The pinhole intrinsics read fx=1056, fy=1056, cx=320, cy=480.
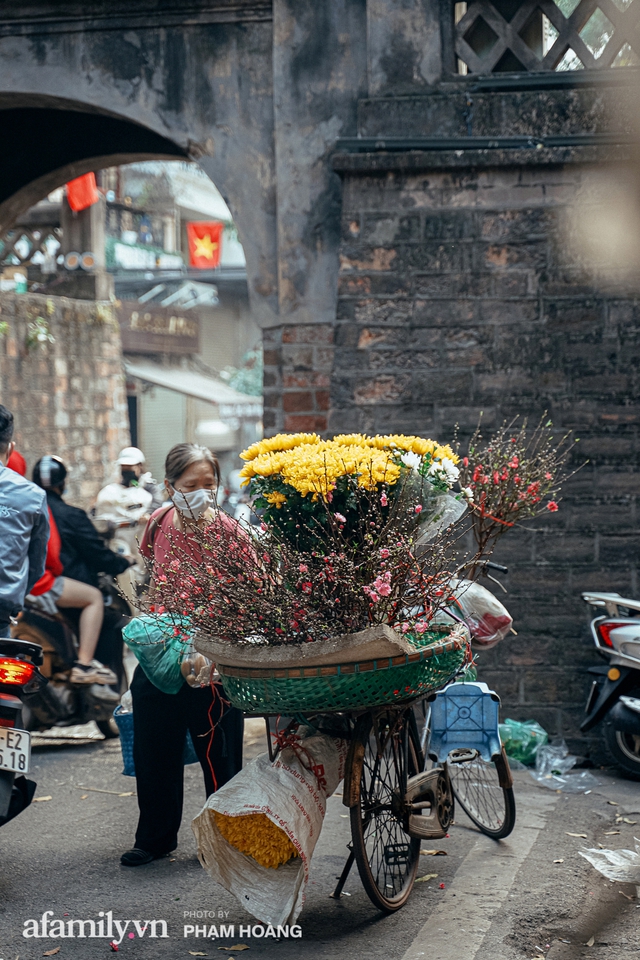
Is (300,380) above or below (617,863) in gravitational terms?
above

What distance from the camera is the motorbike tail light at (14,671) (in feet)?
13.6

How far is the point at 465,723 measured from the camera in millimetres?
4578

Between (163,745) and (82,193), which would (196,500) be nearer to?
(163,745)

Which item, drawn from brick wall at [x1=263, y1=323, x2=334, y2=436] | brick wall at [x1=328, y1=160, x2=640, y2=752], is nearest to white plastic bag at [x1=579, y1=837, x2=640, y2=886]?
brick wall at [x1=328, y1=160, x2=640, y2=752]

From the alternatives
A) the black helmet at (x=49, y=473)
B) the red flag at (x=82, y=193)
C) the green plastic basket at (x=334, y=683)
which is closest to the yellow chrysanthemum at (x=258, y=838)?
the green plastic basket at (x=334, y=683)

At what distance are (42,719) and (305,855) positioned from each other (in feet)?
11.0

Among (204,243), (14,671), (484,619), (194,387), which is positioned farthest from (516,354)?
(204,243)

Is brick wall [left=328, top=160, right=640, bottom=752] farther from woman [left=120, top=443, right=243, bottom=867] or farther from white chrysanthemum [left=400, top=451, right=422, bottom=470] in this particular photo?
white chrysanthemum [left=400, top=451, right=422, bottom=470]

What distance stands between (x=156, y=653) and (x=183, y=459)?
862mm

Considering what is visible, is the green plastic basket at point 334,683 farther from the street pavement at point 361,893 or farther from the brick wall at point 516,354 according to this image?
the brick wall at point 516,354

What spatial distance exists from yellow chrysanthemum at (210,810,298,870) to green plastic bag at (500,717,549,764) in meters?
2.58

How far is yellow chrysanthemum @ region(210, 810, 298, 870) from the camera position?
3.62 m

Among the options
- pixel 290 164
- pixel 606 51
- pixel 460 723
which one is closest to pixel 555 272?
pixel 606 51

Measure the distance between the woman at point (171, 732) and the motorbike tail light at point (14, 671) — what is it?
0.51 meters
